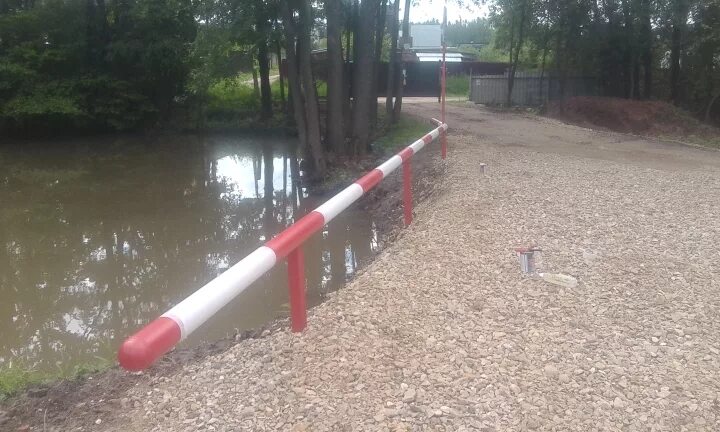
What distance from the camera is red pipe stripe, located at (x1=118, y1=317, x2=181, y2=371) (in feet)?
9.06

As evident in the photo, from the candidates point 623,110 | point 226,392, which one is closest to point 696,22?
point 623,110

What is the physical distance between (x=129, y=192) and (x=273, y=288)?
10.5m

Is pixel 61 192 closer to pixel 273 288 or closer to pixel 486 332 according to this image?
pixel 273 288

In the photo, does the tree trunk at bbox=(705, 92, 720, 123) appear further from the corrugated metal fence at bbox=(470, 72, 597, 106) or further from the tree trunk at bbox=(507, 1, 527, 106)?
the tree trunk at bbox=(507, 1, 527, 106)

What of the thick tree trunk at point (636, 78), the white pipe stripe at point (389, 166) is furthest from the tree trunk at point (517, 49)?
the white pipe stripe at point (389, 166)

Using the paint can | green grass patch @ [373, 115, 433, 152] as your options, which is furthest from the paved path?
green grass patch @ [373, 115, 433, 152]

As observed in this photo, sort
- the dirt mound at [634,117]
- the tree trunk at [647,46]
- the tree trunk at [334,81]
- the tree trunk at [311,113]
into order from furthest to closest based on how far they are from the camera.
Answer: the tree trunk at [647,46], the dirt mound at [634,117], the tree trunk at [311,113], the tree trunk at [334,81]

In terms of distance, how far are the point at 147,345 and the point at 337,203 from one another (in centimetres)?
288

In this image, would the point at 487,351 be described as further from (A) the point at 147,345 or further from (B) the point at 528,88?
(B) the point at 528,88

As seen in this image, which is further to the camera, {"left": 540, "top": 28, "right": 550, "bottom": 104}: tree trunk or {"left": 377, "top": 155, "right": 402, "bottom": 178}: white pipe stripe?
{"left": 540, "top": 28, "right": 550, "bottom": 104}: tree trunk

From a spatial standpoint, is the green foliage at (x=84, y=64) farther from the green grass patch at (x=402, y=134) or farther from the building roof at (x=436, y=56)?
the building roof at (x=436, y=56)

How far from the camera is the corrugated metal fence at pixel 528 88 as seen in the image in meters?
30.1

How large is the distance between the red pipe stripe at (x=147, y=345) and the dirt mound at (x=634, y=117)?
65.7 ft

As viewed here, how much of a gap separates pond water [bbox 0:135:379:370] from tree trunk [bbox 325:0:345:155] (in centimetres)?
160
